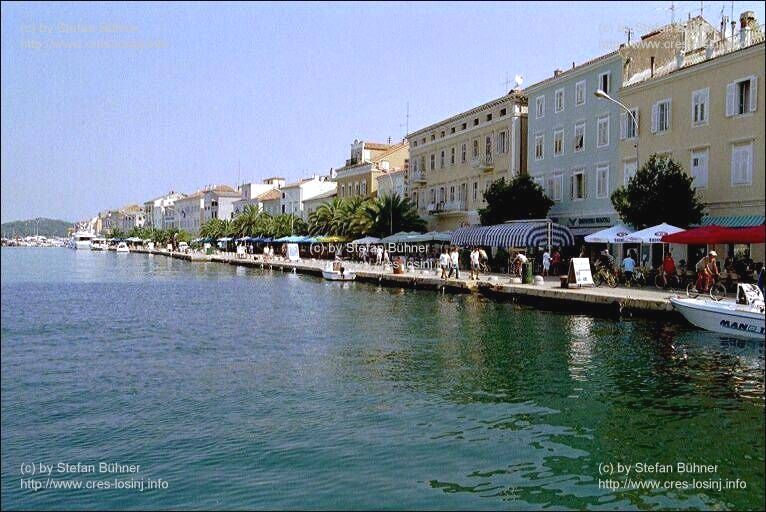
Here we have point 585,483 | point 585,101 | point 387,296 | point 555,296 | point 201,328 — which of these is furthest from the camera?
point 585,101

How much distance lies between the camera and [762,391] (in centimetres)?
1545

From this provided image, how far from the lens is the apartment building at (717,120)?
1198 inches

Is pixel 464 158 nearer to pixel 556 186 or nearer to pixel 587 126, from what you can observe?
pixel 556 186

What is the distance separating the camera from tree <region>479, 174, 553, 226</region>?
4512 cm

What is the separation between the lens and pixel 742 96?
103 feet

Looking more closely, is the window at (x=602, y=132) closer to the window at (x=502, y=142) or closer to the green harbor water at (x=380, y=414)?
the window at (x=502, y=142)

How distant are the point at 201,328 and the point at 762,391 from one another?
58.9 ft

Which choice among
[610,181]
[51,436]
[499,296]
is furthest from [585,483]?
[610,181]

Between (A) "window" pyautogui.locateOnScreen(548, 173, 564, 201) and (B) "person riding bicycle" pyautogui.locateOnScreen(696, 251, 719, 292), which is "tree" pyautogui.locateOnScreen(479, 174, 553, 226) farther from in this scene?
(B) "person riding bicycle" pyautogui.locateOnScreen(696, 251, 719, 292)

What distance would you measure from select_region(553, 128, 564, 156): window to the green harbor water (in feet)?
73.5

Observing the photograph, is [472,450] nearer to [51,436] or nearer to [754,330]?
[51,436]

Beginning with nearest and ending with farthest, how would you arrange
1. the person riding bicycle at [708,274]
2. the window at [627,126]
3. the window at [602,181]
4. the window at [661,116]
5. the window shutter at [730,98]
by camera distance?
1. the person riding bicycle at [708,274]
2. the window shutter at [730,98]
3. the window at [661,116]
4. the window at [627,126]
5. the window at [602,181]

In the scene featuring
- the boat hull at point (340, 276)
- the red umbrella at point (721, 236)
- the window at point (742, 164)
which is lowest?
the boat hull at point (340, 276)

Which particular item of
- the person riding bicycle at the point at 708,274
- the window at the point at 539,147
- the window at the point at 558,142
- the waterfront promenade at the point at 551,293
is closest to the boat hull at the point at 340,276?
the waterfront promenade at the point at 551,293
